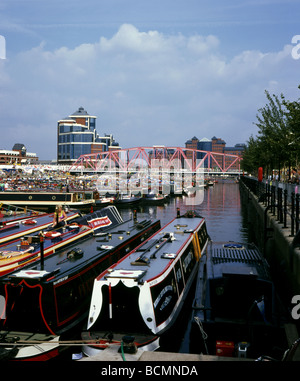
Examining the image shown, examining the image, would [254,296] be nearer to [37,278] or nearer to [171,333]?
[171,333]

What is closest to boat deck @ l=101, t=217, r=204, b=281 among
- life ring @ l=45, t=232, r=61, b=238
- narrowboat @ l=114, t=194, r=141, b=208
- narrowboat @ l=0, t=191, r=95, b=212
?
life ring @ l=45, t=232, r=61, b=238

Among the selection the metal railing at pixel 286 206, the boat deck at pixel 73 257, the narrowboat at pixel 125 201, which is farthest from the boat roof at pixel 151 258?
the narrowboat at pixel 125 201

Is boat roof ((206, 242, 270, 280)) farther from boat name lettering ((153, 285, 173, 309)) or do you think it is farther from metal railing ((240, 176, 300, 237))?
metal railing ((240, 176, 300, 237))

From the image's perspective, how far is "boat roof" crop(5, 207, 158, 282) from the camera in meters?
13.2

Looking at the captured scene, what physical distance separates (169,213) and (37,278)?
52318mm

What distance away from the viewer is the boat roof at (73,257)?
43.4 ft

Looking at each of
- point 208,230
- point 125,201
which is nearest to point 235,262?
point 208,230

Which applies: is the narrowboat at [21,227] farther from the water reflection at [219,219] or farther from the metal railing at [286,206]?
the water reflection at [219,219]

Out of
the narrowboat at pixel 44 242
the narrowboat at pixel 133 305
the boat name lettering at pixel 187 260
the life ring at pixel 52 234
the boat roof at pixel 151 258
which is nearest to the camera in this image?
the narrowboat at pixel 133 305

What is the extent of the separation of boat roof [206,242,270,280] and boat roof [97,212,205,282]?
5.57 feet

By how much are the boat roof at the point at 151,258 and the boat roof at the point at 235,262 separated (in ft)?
5.57

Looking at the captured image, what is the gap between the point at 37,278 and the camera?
12688 mm
